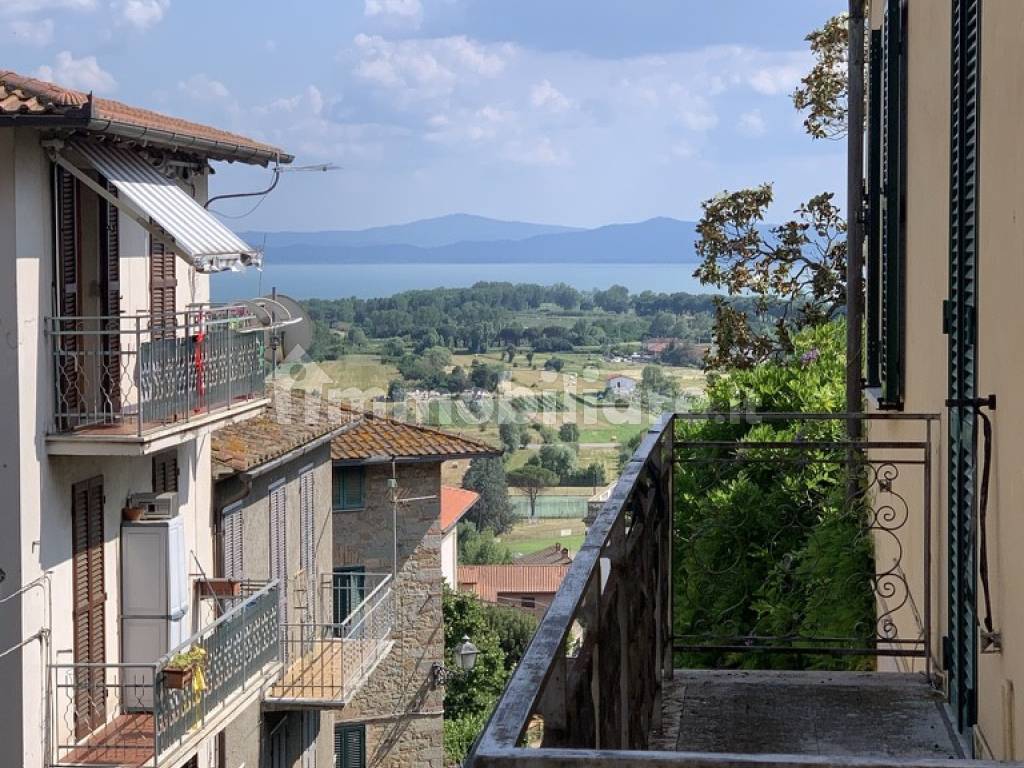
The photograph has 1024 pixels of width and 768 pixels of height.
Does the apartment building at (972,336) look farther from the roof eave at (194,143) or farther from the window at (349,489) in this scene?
the window at (349,489)

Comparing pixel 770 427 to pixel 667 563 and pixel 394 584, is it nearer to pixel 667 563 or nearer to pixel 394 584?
pixel 667 563

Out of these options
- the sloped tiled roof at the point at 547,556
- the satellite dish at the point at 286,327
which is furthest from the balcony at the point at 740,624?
the sloped tiled roof at the point at 547,556

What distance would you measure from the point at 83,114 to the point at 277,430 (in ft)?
28.6

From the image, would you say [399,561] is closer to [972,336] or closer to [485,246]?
[972,336]

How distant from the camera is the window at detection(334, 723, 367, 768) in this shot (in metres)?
28.2

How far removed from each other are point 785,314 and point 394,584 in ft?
38.1

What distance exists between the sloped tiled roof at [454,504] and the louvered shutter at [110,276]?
102 feet

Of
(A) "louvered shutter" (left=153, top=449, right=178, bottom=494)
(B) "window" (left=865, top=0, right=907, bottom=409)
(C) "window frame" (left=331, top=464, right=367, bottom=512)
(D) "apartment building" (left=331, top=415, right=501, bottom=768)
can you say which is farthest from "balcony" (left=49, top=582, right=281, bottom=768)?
(D) "apartment building" (left=331, top=415, right=501, bottom=768)

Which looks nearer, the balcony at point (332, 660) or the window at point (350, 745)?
the balcony at point (332, 660)

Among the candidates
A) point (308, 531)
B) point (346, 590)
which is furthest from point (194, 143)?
point (346, 590)

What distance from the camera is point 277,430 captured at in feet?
67.5

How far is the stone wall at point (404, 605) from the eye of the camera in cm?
2825

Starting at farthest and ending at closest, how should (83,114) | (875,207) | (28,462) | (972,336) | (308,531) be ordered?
1. (308,531)
2. (28,462)
3. (83,114)
4. (875,207)
5. (972,336)

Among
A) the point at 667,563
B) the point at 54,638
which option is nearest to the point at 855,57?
the point at 667,563
